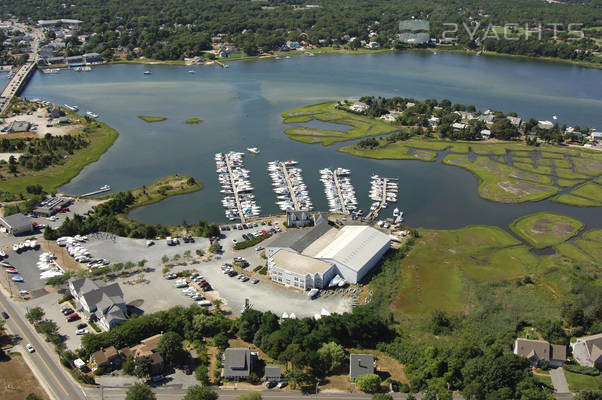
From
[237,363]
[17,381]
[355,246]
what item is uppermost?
[355,246]

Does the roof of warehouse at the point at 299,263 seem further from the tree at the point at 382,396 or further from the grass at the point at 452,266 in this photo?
the tree at the point at 382,396

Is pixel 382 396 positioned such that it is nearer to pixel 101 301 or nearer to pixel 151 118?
pixel 101 301

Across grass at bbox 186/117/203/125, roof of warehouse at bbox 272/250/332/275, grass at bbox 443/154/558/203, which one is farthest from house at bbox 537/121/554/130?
roof of warehouse at bbox 272/250/332/275

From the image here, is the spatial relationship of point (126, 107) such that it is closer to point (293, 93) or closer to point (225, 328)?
point (293, 93)

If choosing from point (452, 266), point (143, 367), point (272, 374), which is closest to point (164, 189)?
point (143, 367)

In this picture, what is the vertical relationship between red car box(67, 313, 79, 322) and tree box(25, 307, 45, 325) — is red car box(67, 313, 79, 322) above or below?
below

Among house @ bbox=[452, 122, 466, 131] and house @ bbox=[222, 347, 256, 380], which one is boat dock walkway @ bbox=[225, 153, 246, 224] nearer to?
house @ bbox=[222, 347, 256, 380]

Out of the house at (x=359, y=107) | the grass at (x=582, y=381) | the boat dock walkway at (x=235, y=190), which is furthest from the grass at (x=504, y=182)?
the grass at (x=582, y=381)
